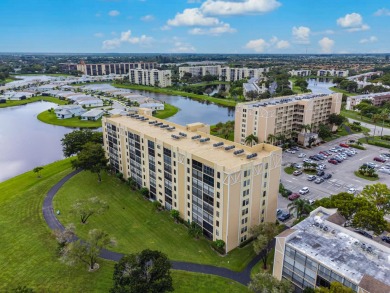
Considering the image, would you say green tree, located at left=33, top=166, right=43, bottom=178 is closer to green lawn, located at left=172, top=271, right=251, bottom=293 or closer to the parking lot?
green lawn, located at left=172, top=271, right=251, bottom=293

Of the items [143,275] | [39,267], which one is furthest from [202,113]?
[143,275]

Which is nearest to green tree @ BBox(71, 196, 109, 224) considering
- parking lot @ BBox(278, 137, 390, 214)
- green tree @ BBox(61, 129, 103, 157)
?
green tree @ BBox(61, 129, 103, 157)

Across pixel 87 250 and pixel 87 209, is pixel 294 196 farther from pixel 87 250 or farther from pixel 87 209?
pixel 87 250

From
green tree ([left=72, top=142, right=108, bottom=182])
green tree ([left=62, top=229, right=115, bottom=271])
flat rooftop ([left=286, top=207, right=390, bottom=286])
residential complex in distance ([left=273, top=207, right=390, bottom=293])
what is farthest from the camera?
green tree ([left=72, top=142, right=108, bottom=182])

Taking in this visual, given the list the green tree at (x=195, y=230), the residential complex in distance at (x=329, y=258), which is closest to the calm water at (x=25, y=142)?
the green tree at (x=195, y=230)

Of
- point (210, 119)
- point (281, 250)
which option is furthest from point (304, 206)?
point (210, 119)

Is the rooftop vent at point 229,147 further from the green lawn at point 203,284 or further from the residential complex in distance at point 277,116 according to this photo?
the residential complex in distance at point 277,116
